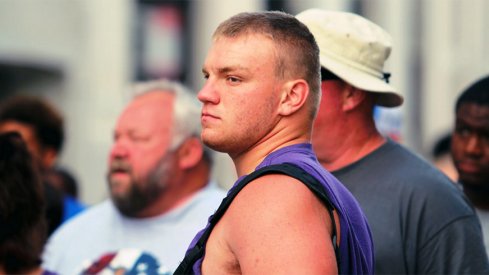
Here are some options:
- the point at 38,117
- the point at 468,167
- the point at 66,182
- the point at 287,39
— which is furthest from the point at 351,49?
the point at 66,182

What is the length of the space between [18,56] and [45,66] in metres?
0.69

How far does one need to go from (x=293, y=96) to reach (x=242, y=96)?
13cm

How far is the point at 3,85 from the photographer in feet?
63.4

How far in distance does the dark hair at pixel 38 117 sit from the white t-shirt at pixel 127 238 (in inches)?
50.2

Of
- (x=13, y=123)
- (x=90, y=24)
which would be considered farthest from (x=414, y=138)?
(x=13, y=123)

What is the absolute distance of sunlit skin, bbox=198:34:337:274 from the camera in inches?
112

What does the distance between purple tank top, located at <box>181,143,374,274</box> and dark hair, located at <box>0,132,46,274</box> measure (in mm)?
1305

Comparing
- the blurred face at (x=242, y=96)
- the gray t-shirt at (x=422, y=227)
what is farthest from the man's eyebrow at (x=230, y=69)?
the gray t-shirt at (x=422, y=227)

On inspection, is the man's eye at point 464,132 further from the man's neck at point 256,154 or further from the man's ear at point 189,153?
the man's neck at point 256,154

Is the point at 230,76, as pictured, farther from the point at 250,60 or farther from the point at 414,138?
the point at 414,138

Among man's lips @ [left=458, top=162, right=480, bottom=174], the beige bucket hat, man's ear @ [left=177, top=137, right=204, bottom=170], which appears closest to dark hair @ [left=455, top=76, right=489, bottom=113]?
man's lips @ [left=458, top=162, right=480, bottom=174]

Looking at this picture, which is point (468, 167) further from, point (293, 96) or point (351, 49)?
point (293, 96)

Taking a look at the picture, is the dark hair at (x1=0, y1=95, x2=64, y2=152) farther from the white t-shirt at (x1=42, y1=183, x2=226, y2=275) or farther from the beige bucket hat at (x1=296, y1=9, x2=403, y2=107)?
the beige bucket hat at (x1=296, y1=9, x2=403, y2=107)

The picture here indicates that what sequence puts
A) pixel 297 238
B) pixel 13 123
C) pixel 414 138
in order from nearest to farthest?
pixel 297 238
pixel 13 123
pixel 414 138
